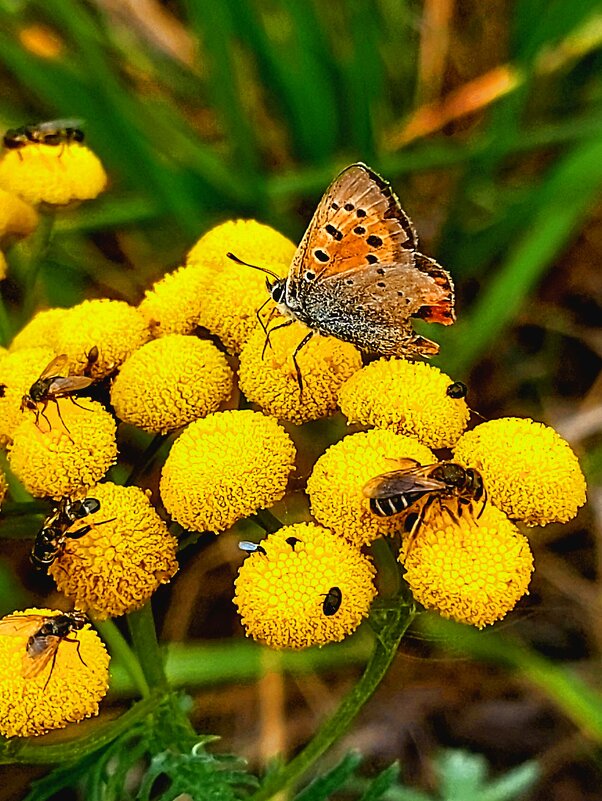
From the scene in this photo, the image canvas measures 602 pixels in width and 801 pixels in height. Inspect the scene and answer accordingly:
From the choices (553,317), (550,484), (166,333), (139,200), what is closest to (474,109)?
(553,317)

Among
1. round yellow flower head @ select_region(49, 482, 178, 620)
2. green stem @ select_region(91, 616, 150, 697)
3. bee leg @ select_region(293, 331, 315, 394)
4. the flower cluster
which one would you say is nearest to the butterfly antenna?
the flower cluster

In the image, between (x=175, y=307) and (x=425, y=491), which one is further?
(x=175, y=307)

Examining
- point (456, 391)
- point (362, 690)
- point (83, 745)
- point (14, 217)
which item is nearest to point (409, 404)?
point (456, 391)

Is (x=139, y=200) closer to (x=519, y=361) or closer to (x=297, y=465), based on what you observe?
(x=519, y=361)

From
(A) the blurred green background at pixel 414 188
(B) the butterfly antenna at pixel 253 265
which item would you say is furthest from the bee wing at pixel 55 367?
(A) the blurred green background at pixel 414 188

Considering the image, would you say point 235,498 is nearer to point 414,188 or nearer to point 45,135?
point 45,135

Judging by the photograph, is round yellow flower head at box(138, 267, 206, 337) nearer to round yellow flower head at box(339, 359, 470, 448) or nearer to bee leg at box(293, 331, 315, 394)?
bee leg at box(293, 331, 315, 394)
